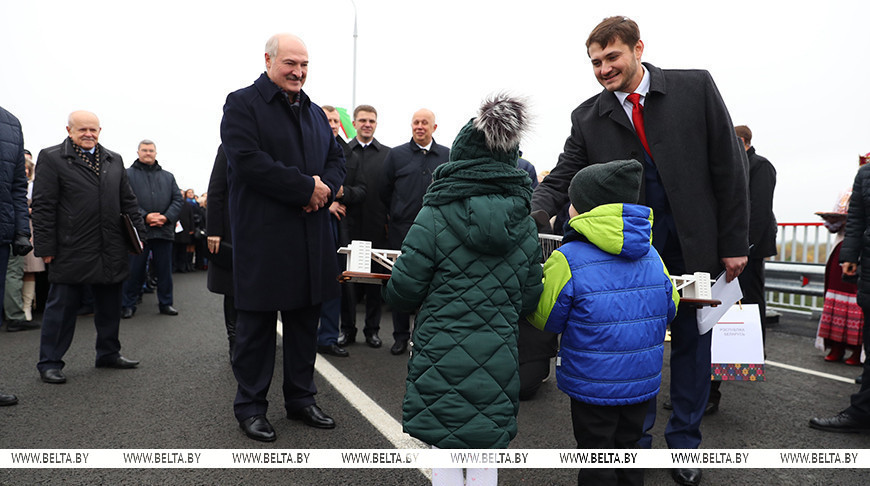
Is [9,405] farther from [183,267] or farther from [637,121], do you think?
[183,267]

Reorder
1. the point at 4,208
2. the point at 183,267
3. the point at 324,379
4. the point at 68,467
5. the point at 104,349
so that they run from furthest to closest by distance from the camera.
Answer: the point at 183,267 < the point at 104,349 < the point at 324,379 < the point at 4,208 < the point at 68,467

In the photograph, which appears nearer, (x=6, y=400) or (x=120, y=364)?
(x=6, y=400)

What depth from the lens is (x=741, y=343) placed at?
3.42 m

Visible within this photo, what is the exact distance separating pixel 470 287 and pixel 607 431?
804 mm

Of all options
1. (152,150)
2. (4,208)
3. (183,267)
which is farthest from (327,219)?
(183,267)

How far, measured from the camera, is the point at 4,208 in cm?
403

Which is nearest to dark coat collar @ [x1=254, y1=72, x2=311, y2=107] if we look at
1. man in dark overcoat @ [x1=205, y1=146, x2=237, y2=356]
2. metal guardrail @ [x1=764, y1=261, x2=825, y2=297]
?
man in dark overcoat @ [x1=205, y1=146, x2=237, y2=356]

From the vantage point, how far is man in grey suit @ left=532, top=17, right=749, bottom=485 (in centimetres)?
272

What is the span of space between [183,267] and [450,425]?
16.3m

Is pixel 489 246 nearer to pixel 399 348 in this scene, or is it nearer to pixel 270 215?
pixel 270 215

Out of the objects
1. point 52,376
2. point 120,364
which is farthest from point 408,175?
point 52,376

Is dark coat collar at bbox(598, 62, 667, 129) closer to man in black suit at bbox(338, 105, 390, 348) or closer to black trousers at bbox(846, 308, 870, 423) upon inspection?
black trousers at bbox(846, 308, 870, 423)

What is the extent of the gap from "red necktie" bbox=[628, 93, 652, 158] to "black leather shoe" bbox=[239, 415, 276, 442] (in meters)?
2.57

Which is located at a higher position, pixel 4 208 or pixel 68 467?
pixel 4 208
